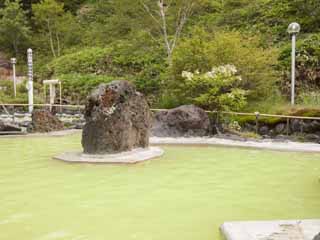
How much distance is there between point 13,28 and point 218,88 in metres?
19.9

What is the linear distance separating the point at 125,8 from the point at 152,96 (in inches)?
151

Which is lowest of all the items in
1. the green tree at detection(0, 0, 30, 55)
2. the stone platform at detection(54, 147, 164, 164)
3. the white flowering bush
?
the stone platform at detection(54, 147, 164, 164)

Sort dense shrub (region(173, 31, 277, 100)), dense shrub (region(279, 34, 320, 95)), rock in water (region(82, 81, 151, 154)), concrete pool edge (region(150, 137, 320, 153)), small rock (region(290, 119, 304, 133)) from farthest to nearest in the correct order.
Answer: dense shrub (region(279, 34, 320, 95))
dense shrub (region(173, 31, 277, 100))
small rock (region(290, 119, 304, 133))
concrete pool edge (region(150, 137, 320, 153))
rock in water (region(82, 81, 151, 154))

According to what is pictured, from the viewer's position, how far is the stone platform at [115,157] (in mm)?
8697

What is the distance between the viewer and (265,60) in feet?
43.5

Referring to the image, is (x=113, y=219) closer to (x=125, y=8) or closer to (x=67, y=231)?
(x=67, y=231)

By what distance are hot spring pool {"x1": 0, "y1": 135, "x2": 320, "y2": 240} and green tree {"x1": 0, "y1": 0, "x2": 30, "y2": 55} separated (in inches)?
805

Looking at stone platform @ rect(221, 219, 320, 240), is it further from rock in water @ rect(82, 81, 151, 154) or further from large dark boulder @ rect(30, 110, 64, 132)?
large dark boulder @ rect(30, 110, 64, 132)

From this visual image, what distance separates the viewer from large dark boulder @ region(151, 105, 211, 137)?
1190cm

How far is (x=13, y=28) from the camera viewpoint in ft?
93.1

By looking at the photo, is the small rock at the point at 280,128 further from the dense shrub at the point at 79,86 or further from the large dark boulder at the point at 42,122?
the dense shrub at the point at 79,86

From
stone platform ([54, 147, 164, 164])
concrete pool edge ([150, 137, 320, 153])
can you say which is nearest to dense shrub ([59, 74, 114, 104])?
concrete pool edge ([150, 137, 320, 153])

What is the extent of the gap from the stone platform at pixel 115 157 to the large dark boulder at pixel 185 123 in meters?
2.47

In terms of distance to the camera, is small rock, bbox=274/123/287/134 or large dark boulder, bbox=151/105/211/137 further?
large dark boulder, bbox=151/105/211/137
